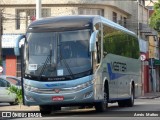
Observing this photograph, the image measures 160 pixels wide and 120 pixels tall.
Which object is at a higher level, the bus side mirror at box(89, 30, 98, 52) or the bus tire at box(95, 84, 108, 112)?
the bus side mirror at box(89, 30, 98, 52)

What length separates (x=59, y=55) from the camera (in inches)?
790

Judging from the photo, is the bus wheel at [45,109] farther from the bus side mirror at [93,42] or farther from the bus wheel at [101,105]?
the bus side mirror at [93,42]

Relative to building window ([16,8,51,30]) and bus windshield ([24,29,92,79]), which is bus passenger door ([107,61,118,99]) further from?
building window ([16,8,51,30])

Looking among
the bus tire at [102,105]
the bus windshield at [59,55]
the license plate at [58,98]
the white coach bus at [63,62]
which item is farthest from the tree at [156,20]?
the license plate at [58,98]

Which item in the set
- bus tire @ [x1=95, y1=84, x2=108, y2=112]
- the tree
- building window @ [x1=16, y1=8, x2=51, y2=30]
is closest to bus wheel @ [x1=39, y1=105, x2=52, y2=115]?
bus tire @ [x1=95, y1=84, x2=108, y2=112]

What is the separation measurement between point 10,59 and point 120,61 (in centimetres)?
2333

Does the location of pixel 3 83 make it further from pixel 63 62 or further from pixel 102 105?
pixel 63 62

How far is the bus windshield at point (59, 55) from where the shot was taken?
65.7 feet

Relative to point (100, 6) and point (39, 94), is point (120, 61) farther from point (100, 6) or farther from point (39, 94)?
point (100, 6)

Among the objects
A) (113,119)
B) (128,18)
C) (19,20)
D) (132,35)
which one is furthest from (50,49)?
(128,18)

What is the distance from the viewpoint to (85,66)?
790 inches

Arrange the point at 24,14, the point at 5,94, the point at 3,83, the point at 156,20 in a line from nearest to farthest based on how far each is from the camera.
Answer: the point at 5,94 → the point at 3,83 → the point at 24,14 → the point at 156,20

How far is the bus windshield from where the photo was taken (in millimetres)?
20031

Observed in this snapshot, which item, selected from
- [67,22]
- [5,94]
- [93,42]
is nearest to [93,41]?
[93,42]
